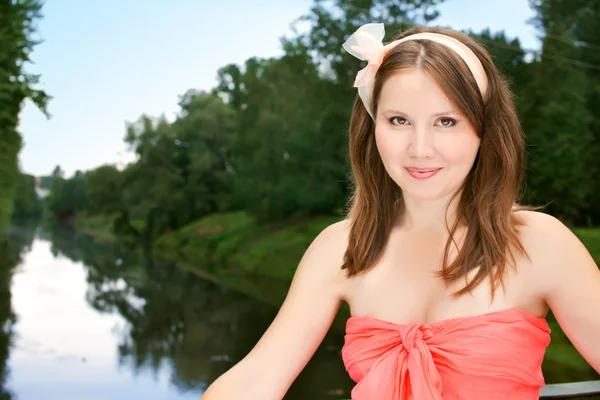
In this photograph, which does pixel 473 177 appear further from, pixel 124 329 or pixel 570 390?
pixel 124 329

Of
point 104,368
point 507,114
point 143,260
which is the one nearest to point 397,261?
point 507,114

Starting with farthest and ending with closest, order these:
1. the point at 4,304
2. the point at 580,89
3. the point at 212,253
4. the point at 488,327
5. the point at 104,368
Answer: the point at 212,253 < the point at 580,89 < the point at 4,304 < the point at 104,368 < the point at 488,327

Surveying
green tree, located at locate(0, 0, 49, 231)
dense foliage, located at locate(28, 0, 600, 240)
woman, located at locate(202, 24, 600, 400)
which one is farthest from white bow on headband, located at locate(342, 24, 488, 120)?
dense foliage, located at locate(28, 0, 600, 240)

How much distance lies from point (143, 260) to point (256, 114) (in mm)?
1911

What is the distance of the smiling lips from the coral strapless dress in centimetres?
14

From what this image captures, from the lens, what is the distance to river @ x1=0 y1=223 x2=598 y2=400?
5543 millimetres

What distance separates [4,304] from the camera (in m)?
6.34

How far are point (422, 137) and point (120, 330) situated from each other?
245 inches

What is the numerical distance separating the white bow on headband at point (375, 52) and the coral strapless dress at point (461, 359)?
0.22 meters

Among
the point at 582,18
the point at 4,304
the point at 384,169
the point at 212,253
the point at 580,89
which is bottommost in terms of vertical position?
the point at 4,304

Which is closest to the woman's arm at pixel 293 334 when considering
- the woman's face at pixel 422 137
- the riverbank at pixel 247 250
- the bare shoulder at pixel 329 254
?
the bare shoulder at pixel 329 254

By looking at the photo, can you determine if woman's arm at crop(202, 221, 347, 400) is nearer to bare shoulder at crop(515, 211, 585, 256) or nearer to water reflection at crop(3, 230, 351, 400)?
bare shoulder at crop(515, 211, 585, 256)

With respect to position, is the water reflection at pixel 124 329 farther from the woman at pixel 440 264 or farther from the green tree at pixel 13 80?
the woman at pixel 440 264

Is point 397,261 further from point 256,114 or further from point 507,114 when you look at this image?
point 256,114
